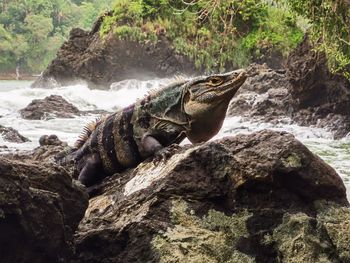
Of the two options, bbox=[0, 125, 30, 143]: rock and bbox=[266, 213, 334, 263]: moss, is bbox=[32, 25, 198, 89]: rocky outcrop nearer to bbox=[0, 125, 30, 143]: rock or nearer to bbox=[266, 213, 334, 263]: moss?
bbox=[0, 125, 30, 143]: rock

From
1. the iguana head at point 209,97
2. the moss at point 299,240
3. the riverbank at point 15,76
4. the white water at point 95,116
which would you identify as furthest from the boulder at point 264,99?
the riverbank at point 15,76

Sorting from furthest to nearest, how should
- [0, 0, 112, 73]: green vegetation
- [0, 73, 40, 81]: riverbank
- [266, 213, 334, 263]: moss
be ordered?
1. [0, 0, 112, 73]: green vegetation
2. [0, 73, 40, 81]: riverbank
3. [266, 213, 334, 263]: moss

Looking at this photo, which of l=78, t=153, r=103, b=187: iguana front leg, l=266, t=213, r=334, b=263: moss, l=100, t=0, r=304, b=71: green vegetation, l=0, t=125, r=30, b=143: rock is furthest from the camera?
l=100, t=0, r=304, b=71: green vegetation

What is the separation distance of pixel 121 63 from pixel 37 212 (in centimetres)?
2384

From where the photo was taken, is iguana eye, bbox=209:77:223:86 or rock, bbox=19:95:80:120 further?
rock, bbox=19:95:80:120

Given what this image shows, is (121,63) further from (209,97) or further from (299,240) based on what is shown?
(299,240)

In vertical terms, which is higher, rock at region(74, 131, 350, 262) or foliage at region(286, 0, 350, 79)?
rock at region(74, 131, 350, 262)

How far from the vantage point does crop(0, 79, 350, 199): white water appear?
1065 centimetres

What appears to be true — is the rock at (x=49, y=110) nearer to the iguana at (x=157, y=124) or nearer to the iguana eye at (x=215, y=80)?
the iguana at (x=157, y=124)

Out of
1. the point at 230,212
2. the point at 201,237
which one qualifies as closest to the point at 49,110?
the point at 230,212

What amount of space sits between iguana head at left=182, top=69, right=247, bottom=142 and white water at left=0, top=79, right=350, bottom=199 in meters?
1.11

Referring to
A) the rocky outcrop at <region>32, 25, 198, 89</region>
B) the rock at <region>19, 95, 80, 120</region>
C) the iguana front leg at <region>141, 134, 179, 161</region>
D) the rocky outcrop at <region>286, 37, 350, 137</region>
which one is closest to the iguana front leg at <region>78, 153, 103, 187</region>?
the iguana front leg at <region>141, 134, 179, 161</region>

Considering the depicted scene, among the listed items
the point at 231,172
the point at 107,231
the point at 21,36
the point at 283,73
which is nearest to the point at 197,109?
the point at 231,172

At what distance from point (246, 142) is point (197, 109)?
17.5 inches
